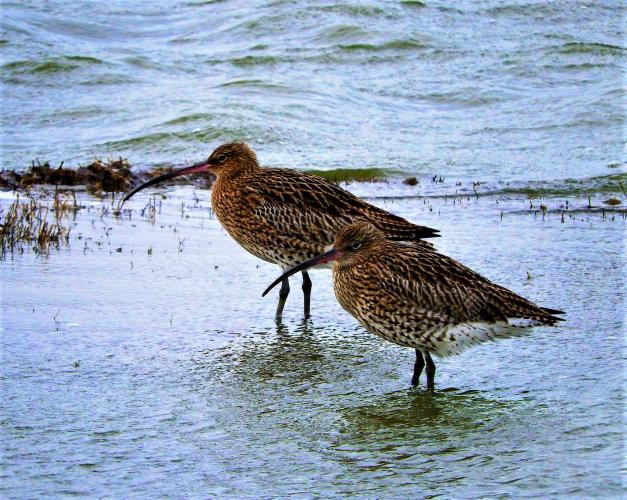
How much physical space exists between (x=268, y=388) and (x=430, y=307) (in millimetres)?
1034

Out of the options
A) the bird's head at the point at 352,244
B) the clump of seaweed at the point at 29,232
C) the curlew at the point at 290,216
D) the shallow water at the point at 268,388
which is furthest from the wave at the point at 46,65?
the bird's head at the point at 352,244

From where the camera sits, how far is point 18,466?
207 inches

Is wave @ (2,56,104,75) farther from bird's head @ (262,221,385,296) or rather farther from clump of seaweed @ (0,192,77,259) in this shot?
bird's head @ (262,221,385,296)

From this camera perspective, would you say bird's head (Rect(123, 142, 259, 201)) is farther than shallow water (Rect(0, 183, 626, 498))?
Yes

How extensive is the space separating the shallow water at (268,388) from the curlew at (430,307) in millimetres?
270

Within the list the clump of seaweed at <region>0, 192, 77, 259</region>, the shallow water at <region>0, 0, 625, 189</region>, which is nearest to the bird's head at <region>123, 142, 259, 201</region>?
the clump of seaweed at <region>0, 192, 77, 259</region>

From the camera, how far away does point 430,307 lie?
260 inches

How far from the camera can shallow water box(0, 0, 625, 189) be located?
15273 millimetres

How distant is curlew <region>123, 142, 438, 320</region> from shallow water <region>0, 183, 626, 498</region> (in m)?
0.41

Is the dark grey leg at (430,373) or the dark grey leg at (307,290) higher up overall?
the dark grey leg at (307,290)

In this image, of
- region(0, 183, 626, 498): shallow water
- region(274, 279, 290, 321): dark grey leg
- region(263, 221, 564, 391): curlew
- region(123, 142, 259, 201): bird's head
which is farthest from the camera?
region(123, 142, 259, 201): bird's head

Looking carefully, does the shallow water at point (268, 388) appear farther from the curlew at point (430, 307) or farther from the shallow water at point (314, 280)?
the curlew at point (430, 307)

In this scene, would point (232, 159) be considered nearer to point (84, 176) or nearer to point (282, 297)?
point (282, 297)

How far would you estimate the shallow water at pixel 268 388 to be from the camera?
5.19 m
